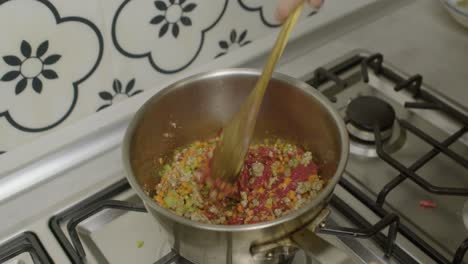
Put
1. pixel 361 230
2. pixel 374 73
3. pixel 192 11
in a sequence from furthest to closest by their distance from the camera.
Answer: pixel 374 73 → pixel 192 11 → pixel 361 230

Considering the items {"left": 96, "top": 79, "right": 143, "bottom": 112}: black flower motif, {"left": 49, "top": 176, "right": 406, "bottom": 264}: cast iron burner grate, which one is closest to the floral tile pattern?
{"left": 96, "top": 79, "right": 143, "bottom": 112}: black flower motif

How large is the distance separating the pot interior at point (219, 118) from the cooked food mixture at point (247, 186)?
2 centimetres

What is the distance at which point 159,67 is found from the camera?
Result: 69 cm

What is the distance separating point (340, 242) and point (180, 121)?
23cm

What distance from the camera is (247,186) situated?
60 cm

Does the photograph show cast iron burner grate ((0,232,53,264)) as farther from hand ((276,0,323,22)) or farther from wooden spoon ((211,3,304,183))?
hand ((276,0,323,22))

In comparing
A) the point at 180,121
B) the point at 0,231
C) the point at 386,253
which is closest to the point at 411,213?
the point at 386,253

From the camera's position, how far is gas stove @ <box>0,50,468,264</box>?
56 centimetres

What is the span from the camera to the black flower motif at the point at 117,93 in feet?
2.16

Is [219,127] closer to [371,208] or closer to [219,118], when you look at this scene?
[219,118]

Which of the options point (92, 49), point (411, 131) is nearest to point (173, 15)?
point (92, 49)

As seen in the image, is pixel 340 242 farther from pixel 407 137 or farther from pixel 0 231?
pixel 0 231

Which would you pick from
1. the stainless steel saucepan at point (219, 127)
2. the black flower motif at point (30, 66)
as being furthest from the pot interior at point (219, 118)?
the black flower motif at point (30, 66)

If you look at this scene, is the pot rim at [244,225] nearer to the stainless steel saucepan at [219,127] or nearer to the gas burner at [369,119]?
the stainless steel saucepan at [219,127]
